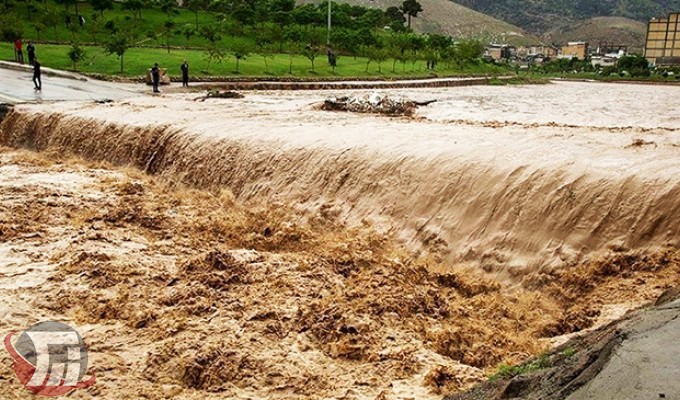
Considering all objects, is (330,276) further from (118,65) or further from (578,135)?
(118,65)

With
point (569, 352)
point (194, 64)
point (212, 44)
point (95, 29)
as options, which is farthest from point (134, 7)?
point (569, 352)

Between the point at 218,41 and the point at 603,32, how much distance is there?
150289 mm

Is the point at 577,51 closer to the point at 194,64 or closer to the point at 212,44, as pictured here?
the point at 212,44

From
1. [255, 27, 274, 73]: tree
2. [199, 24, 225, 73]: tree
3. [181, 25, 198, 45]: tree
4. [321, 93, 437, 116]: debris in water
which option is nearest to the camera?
[321, 93, 437, 116]: debris in water

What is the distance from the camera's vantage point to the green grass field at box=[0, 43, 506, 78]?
34.1 m

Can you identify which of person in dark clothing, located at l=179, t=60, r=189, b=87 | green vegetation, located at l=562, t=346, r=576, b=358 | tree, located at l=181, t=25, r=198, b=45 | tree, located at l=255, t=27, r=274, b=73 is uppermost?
tree, located at l=181, t=25, r=198, b=45

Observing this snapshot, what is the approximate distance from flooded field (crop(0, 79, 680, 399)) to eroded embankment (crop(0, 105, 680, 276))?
1.3 inches

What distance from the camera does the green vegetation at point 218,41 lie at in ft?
122

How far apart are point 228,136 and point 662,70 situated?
64.9 metres

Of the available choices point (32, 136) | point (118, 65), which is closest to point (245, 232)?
point (32, 136)

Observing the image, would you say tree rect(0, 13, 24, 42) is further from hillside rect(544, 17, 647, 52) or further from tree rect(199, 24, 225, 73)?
hillside rect(544, 17, 647, 52)

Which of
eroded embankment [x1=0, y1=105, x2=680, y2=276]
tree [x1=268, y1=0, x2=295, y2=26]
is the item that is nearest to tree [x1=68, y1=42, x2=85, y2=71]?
eroded embankment [x1=0, y1=105, x2=680, y2=276]

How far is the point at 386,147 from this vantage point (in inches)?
499

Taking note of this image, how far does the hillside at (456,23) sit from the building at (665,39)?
204 ft
